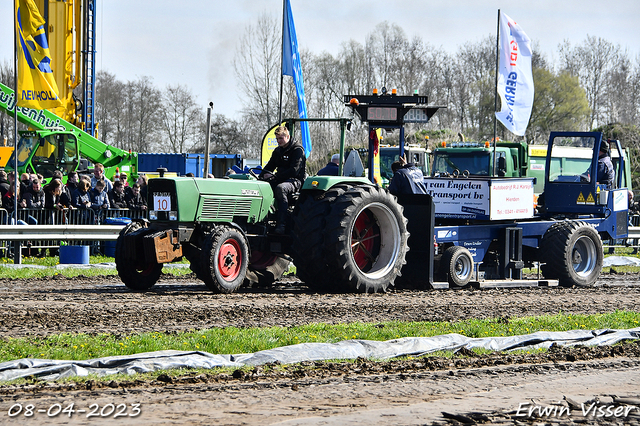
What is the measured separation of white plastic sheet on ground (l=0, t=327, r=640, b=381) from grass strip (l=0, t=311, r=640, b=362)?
35 cm

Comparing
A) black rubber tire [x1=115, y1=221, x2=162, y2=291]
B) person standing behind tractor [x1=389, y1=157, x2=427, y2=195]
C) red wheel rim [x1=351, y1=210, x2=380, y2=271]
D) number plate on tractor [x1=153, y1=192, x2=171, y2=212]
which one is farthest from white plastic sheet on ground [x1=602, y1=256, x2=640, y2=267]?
number plate on tractor [x1=153, y1=192, x2=171, y2=212]

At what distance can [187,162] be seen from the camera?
3816cm

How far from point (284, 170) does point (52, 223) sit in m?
6.87

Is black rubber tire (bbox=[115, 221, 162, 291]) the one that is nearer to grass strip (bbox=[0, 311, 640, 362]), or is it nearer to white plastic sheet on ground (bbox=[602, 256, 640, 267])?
grass strip (bbox=[0, 311, 640, 362])

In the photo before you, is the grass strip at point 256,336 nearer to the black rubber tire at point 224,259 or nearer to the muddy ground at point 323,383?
the muddy ground at point 323,383

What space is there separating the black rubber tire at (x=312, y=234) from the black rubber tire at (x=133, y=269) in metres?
1.87

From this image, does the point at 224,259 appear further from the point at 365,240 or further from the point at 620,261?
the point at 620,261

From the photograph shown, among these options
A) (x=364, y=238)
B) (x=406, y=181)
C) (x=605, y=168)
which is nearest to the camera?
(x=364, y=238)

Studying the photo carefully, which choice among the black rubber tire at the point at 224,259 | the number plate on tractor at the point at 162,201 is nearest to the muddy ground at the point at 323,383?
the black rubber tire at the point at 224,259

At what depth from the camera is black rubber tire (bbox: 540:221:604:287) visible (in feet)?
43.0

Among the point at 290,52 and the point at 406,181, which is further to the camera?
the point at 290,52

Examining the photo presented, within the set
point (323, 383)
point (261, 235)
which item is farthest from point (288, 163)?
point (323, 383)

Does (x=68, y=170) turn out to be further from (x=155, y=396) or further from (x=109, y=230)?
(x=155, y=396)

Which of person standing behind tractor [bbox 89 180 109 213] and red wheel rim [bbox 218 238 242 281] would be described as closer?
red wheel rim [bbox 218 238 242 281]
